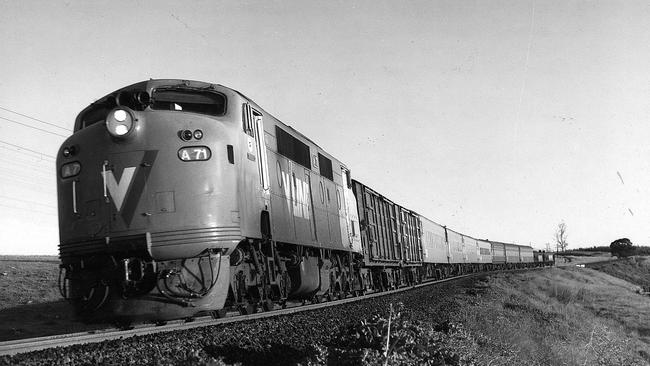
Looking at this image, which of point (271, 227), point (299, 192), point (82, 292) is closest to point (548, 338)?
point (299, 192)

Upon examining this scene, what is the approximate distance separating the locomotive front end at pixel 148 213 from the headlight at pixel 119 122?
0.05 feet

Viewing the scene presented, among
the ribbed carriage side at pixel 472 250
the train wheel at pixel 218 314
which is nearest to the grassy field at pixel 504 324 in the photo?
the train wheel at pixel 218 314

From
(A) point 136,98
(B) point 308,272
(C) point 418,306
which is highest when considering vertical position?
(A) point 136,98

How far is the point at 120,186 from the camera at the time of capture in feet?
26.1

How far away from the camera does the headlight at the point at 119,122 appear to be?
26.3 ft

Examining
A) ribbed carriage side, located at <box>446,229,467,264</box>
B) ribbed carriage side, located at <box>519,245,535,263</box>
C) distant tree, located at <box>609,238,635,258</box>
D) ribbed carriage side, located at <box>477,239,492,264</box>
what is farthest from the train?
distant tree, located at <box>609,238,635,258</box>

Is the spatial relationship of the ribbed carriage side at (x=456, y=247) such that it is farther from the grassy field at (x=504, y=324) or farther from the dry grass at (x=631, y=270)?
the dry grass at (x=631, y=270)

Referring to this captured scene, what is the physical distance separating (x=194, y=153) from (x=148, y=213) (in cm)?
106

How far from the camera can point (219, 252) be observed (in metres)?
8.06

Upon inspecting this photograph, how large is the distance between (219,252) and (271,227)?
2062mm

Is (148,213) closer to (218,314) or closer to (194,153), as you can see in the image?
(194,153)

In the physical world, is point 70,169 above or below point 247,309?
above

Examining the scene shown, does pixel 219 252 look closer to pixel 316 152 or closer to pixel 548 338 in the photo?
pixel 316 152

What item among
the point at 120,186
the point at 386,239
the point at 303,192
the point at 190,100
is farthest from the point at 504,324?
the point at 386,239
